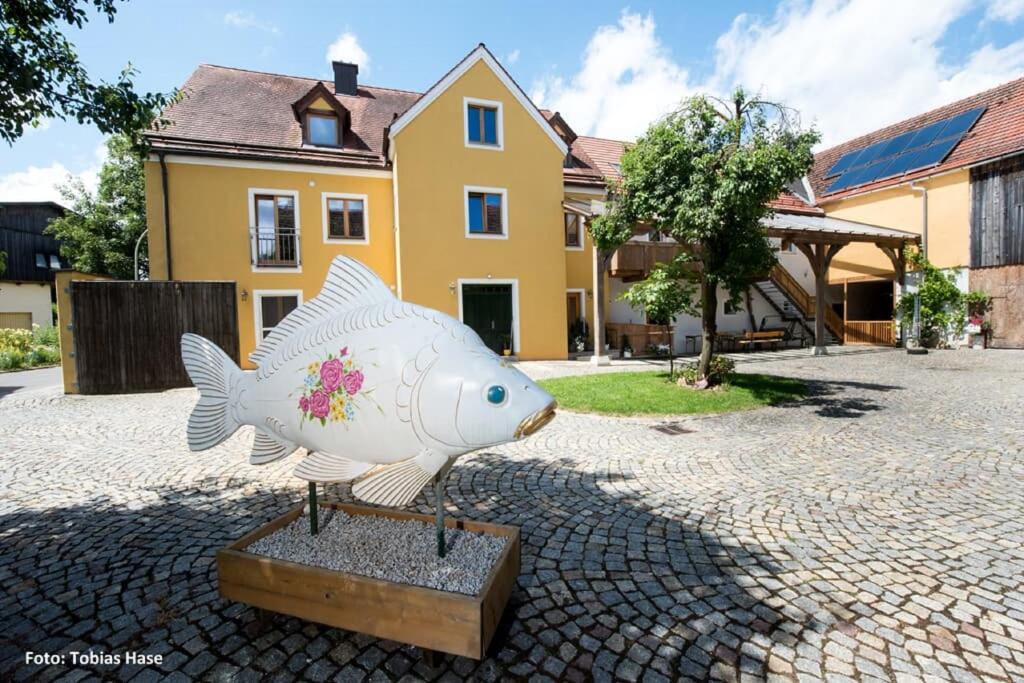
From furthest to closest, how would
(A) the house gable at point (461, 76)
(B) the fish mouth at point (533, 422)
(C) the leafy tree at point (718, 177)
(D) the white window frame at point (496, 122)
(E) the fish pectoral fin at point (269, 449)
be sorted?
(D) the white window frame at point (496, 122) → (A) the house gable at point (461, 76) → (C) the leafy tree at point (718, 177) → (E) the fish pectoral fin at point (269, 449) → (B) the fish mouth at point (533, 422)

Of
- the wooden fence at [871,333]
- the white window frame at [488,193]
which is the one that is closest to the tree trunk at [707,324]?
the white window frame at [488,193]

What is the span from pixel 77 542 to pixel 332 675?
2944 millimetres

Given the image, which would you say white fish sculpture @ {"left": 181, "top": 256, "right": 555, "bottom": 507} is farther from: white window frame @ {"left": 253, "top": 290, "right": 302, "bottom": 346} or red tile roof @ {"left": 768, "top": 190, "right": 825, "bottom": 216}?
red tile roof @ {"left": 768, "top": 190, "right": 825, "bottom": 216}

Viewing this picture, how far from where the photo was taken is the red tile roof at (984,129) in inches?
680

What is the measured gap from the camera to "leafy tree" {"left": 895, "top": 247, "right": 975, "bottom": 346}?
1742 cm

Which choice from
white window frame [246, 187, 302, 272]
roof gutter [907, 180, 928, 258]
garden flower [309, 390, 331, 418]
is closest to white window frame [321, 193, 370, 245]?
white window frame [246, 187, 302, 272]

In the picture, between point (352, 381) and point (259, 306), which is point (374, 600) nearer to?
point (352, 381)

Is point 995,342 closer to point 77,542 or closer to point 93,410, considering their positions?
point 77,542

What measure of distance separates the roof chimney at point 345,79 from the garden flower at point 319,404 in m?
20.3

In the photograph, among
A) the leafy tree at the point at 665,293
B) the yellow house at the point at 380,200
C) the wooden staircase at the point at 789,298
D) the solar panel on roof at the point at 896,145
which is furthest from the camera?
the solar panel on roof at the point at 896,145

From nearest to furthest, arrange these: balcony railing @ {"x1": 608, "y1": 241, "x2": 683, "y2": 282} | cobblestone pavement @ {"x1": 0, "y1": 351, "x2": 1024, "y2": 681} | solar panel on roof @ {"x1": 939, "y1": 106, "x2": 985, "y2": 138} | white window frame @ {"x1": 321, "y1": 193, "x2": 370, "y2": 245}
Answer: cobblestone pavement @ {"x1": 0, "y1": 351, "x2": 1024, "y2": 681} < white window frame @ {"x1": 321, "y1": 193, "x2": 370, "y2": 245} < balcony railing @ {"x1": 608, "y1": 241, "x2": 683, "y2": 282} < solar panel on roof @ {"x1": 939, "y1": 106, "x2": 985, "y2": 138}

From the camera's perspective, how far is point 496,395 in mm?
2238

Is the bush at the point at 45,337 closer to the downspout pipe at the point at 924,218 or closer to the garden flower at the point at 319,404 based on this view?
the garden flower at the point at 319,404

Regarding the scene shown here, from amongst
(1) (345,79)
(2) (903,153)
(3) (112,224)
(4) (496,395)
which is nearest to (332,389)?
(4) (496,395)
